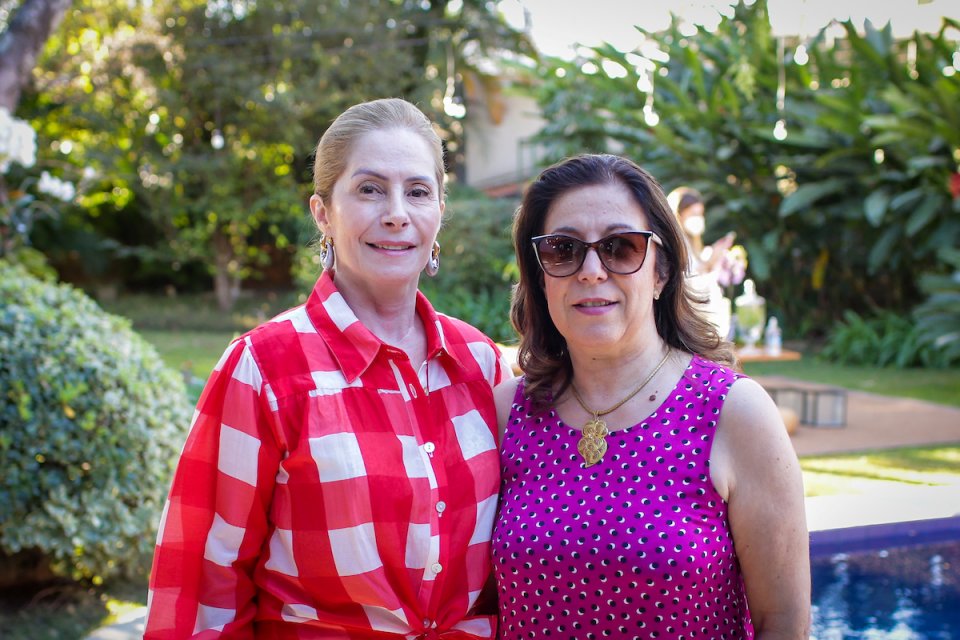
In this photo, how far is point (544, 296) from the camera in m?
2.40

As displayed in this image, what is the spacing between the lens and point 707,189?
548 inches

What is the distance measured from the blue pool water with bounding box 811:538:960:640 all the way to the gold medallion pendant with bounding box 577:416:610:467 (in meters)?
2.60

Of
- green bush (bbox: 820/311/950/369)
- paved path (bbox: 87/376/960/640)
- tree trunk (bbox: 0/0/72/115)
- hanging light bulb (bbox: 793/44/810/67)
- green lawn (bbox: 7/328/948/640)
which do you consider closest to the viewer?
green lawn (bbox: 7/328/948/640)

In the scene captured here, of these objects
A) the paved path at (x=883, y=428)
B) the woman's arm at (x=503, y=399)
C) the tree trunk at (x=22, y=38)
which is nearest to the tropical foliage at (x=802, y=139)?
the paved path at (x=883, y=428)

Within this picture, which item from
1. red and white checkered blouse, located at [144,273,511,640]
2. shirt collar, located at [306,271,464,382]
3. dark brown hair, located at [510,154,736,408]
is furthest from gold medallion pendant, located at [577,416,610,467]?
shirt collar, located at [306,271,464,382]

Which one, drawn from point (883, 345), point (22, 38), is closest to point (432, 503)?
point (22, 38)

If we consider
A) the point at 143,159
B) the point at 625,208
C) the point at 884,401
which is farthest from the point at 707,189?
the point at 625,208

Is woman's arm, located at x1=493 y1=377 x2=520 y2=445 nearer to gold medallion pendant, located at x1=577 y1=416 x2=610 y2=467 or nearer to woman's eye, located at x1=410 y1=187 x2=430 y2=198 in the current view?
gold medallion pendant, located at x1=577 y1=416 x2=610 y2=467

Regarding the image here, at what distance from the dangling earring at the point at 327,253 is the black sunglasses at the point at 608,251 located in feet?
1.81

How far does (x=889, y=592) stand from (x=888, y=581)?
50 mm

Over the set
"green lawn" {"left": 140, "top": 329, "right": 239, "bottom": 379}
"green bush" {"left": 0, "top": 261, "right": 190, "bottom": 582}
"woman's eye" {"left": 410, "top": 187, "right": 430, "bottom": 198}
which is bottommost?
"green lawn" {"left": 140, "top": 329, "right": 239, "bottom": 379}

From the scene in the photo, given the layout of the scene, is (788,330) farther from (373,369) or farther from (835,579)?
(373,369)

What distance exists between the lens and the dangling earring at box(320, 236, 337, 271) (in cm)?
228

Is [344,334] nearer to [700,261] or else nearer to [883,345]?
[700,261]
